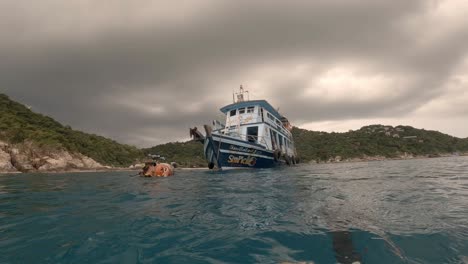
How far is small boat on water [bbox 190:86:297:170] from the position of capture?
73.2 feet

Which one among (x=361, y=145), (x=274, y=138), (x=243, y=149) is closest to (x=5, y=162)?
(x=243, y=149)

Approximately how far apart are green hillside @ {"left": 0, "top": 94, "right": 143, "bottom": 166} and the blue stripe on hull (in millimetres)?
32554

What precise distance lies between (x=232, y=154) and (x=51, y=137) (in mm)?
37361

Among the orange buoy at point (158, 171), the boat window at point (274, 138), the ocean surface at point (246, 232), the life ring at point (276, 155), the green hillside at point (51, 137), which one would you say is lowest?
the ocean surface at point (246, 232)

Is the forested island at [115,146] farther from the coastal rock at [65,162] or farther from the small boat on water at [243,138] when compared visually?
the small boat on water at [243,138]

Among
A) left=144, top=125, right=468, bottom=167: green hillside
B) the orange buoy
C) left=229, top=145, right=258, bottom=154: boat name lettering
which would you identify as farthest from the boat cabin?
left=144, top=125, right=468, bottom=167: green hillside

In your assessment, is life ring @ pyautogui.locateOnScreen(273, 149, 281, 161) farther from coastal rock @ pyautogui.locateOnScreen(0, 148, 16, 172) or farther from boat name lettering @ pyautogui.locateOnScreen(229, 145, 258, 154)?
coastal rock @ pyautogui.locateOnScreen(0, 148, 16, 172)

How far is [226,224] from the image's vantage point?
4488 millimetres

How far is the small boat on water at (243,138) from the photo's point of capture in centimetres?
2231

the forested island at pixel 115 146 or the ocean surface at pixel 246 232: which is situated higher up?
the forested island at pixel 115 146

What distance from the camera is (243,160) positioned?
76.5 ft

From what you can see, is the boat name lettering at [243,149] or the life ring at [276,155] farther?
the life ring at [276,155]

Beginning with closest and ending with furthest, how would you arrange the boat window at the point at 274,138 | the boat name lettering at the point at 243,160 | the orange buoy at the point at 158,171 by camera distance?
the orange buoy at the point at 158,171, the boat name lettering at the point at 243,160, the boat window at the point at 274,138

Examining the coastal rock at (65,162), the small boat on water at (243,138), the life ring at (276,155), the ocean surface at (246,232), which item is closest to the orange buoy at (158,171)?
the small boat on water at (243,138)
